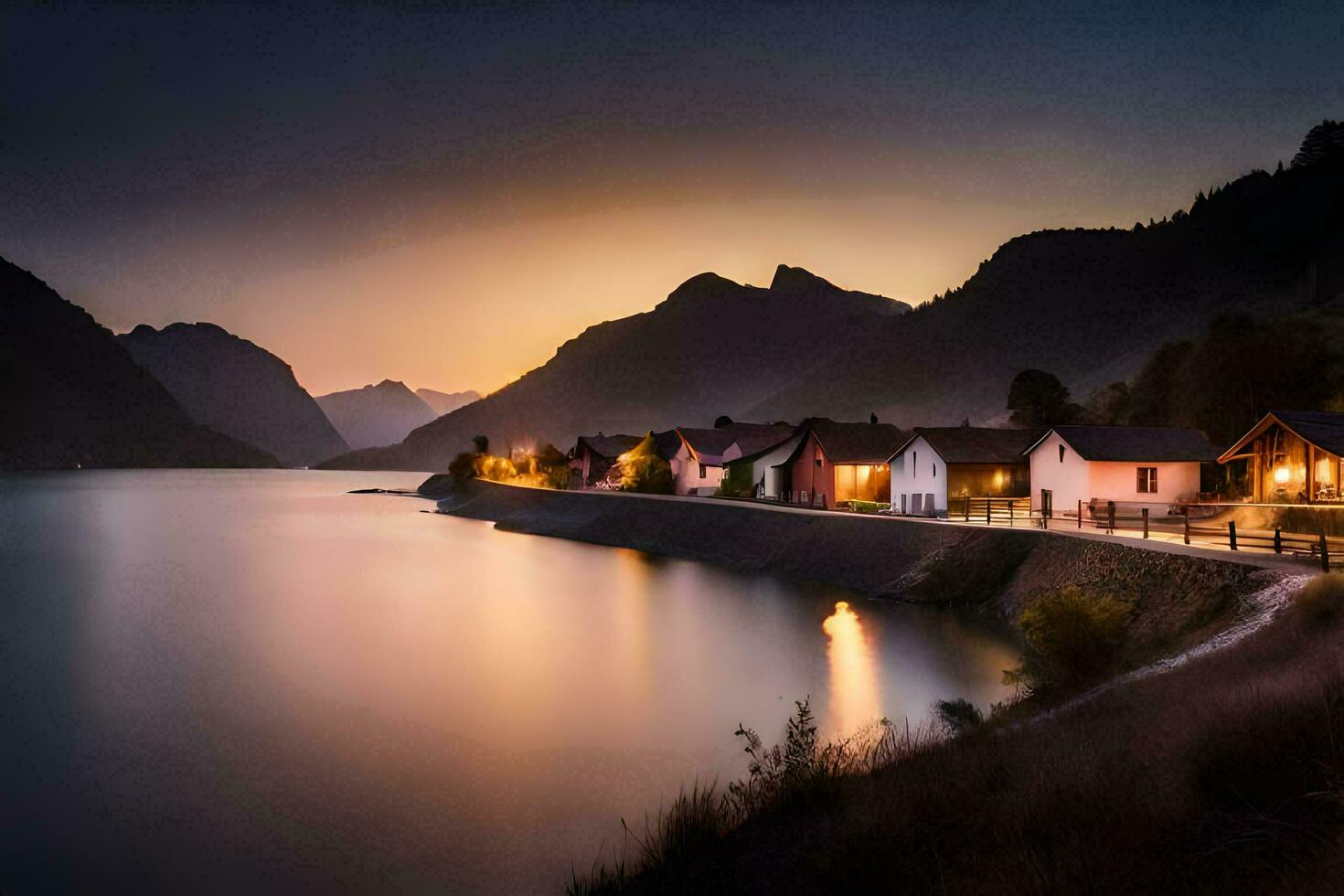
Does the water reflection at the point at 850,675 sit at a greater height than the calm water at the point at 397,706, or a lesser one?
greater

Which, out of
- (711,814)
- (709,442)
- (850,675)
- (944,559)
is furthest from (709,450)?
(711,814)

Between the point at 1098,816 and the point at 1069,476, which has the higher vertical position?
the point at 1069,476

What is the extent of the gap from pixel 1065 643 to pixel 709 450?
55342 mm

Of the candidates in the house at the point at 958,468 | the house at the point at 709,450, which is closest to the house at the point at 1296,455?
the house at the point at 958,468

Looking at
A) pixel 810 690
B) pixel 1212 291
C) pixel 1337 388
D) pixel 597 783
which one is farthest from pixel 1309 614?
pixel 1212 291

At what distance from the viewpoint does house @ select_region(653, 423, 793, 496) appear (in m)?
73.5

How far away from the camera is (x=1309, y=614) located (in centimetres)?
1720

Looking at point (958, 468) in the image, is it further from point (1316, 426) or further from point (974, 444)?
point (1316, 426)

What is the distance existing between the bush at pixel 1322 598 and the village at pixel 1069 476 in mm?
3912

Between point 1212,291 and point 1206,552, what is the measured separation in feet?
583

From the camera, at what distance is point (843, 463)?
56406 mm

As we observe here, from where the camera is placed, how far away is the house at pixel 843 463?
56688mm

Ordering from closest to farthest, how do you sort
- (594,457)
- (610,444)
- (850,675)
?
(850,675) → (594,457) → (610,444)

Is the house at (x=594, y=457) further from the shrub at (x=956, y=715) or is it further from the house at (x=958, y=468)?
the shrub at (x=956, y=715)
